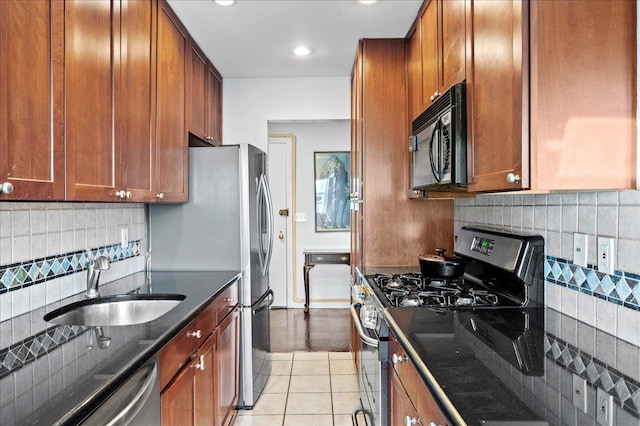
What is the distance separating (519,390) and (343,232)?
4.49 metres

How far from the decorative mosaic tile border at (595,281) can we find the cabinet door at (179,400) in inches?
58.9

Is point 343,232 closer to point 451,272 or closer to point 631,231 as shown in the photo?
point 451,272

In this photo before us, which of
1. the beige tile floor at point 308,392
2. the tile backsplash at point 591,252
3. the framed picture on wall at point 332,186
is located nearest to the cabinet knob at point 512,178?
the tile backsplash at point 591,252

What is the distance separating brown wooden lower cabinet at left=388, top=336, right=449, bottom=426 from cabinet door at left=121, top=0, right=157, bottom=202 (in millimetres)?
1387

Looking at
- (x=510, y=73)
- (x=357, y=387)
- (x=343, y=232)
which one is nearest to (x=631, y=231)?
(x=510, y=73)

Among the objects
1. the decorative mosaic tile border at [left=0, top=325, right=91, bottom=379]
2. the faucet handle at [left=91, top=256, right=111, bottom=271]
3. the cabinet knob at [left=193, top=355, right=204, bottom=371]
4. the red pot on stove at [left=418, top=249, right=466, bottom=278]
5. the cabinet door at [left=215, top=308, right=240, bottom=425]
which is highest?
the faucet handle at [left=91, top=256, right=111, bottom=271]

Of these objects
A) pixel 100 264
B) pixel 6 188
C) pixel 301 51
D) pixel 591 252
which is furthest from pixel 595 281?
pixel 301 51

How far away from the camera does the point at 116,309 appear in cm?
200

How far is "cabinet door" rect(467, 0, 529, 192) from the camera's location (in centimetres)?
128

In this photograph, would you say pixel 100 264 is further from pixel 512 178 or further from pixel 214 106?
pixel 214 106

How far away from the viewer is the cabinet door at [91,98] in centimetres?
147

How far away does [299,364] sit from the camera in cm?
357

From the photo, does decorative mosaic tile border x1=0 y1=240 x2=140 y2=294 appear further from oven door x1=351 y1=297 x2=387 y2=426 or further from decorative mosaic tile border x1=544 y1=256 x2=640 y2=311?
decorative mosaic tile border x1=544 y1=256 x2=640 y2=311

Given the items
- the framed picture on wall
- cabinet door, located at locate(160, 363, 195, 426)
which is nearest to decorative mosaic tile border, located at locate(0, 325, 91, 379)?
cabinet door, located at locate(160, 363, 195, 426)
